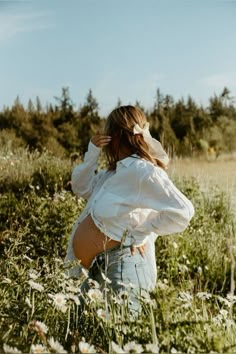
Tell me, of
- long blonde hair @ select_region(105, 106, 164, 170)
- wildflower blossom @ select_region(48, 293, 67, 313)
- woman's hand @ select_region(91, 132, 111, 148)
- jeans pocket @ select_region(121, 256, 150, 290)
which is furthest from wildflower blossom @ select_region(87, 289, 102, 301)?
woman's hand @ select_region(91, 132, 111, 148)

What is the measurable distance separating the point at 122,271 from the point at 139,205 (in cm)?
31

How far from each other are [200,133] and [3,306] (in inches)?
464

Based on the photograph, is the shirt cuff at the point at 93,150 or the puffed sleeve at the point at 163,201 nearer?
the puffed sleeve at the point at 163,201

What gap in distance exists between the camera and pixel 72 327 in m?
2.65

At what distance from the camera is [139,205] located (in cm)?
315

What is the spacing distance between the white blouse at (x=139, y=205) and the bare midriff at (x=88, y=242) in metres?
0.05

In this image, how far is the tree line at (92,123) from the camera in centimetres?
1346

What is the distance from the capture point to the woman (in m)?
3.12

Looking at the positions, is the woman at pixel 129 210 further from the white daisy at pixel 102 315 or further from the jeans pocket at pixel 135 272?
the white daisy at pixel 102 315

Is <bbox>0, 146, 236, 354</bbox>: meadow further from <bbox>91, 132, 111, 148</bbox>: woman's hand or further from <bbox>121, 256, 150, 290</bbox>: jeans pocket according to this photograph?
<bbox>91, 132, 111, 148</bbox>: woman's hand

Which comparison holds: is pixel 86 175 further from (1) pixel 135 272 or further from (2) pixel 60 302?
(2) pixel 60 302

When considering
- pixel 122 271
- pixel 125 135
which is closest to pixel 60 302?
pixel 122 271

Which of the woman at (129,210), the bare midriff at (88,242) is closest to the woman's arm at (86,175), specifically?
the woman at (129,210)

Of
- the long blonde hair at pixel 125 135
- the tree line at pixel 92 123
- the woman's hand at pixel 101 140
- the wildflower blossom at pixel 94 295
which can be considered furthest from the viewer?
the tree line at pixel 92 123
